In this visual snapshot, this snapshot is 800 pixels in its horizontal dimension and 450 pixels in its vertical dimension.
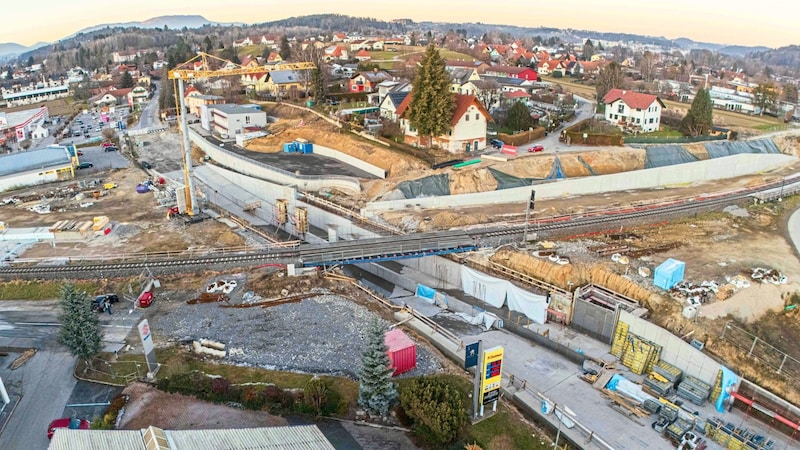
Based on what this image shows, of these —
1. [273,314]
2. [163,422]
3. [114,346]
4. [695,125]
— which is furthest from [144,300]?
[695,125]

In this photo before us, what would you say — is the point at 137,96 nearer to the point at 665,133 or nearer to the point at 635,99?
the point at 635,99

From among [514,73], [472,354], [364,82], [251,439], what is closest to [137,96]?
[364,82]

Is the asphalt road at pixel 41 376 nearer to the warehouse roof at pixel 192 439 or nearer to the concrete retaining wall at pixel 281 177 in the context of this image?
the warehouse roof at pixel 192 439

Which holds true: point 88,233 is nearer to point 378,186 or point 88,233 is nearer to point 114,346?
point 114,346

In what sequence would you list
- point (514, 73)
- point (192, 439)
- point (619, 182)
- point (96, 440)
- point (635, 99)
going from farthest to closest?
point (514, 73), point (635, 99), point (619, 182), point (192, 439), point (96, 440)

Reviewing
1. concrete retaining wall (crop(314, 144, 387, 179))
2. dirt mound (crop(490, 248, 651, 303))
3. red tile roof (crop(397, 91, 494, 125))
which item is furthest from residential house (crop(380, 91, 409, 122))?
dirt mound (crop(490, 248, 651, 303))

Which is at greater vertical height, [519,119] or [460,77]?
[460,77]

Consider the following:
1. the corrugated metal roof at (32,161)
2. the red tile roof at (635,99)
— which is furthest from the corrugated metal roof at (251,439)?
the corrugated metal roof at (32,161)
